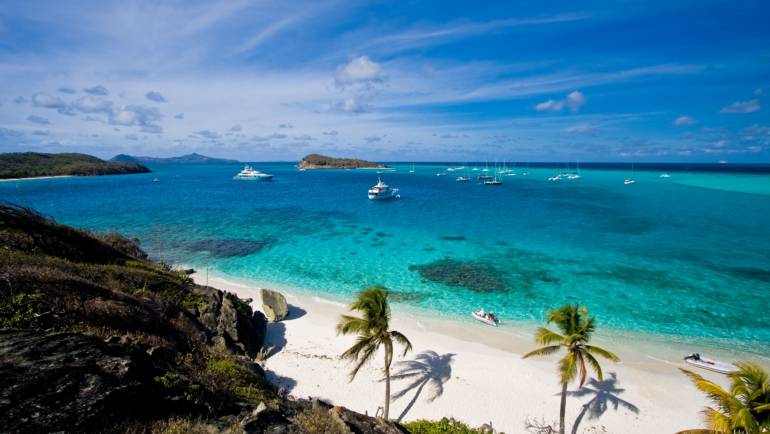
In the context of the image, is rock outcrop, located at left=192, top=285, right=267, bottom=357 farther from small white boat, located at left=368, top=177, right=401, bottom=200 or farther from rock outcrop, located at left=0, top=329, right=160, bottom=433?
small white boat, located at left=368, top=177, right=401, bottom=200

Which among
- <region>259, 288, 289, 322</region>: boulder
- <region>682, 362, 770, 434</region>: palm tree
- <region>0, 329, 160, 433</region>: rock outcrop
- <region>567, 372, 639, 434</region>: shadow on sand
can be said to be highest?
<region>0, 329, 160, 433</region>: rock outcrop

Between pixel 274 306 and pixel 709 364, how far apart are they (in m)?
27.3

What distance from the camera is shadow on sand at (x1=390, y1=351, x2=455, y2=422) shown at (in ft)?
56.3

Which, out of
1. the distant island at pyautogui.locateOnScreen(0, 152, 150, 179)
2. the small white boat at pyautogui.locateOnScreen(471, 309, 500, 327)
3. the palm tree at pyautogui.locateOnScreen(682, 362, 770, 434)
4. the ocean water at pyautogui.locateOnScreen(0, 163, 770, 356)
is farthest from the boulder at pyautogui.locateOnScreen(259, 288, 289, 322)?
the distant island at pyautogui.locateOnScreen(0, 152, 150, 179)

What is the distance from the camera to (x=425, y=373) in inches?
733

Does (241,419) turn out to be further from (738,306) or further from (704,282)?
(704,282)

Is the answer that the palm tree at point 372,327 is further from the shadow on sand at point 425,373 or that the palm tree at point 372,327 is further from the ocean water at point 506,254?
the ocean water at point 506,254

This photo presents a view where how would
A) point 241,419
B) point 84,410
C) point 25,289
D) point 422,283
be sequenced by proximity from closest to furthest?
point 84,410 → point 241,419 → point 25,289 → point 422,283

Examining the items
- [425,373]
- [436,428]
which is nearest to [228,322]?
[425,373]

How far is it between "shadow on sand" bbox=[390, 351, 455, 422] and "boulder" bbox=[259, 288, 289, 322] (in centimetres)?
966

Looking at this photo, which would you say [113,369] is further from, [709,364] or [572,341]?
[709,364]

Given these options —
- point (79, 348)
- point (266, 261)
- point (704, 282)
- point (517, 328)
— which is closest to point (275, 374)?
point (79, 348)

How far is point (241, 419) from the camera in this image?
7488 mm

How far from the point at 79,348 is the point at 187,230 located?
4941 cm
